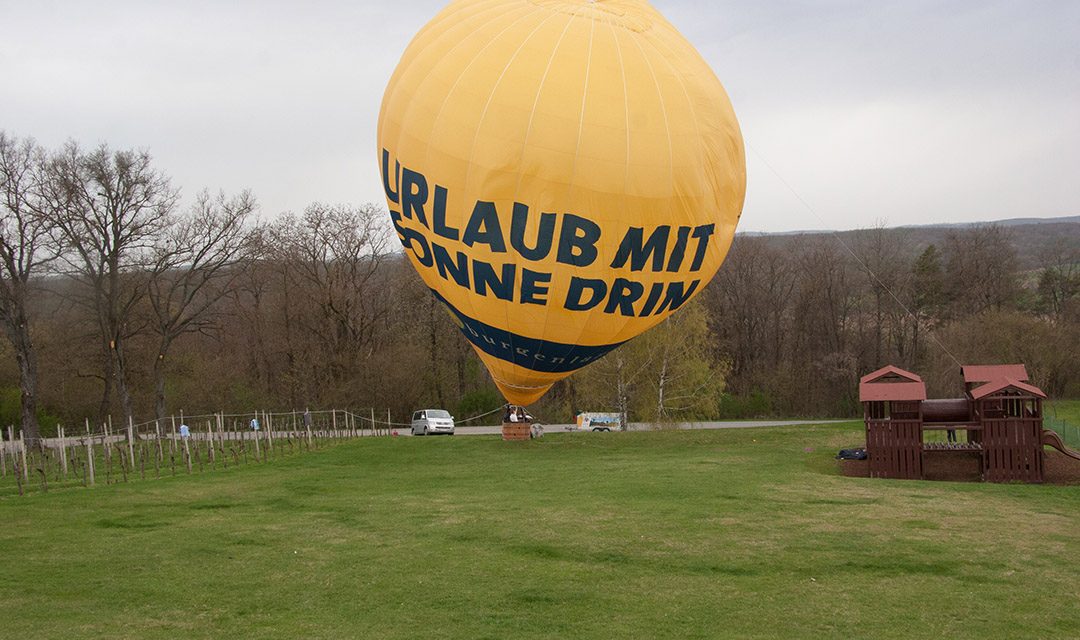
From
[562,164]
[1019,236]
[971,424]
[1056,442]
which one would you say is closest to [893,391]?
[971,424]

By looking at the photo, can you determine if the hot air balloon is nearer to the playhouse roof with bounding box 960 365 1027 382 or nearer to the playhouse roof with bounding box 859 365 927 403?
the playhouse roof with bounding box 859 365 927 403

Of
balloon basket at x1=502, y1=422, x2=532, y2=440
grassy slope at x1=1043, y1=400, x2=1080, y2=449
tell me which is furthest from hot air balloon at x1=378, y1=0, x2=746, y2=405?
grassy slope at x1=1043, y1=400, x2=1080, y2=449

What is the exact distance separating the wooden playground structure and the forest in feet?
34.8

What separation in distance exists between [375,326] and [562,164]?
39508 mm

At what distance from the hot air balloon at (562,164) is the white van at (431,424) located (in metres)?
24.6

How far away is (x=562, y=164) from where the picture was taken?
38.5ft

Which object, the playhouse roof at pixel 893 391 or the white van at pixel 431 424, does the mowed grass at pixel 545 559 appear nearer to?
the playhouse roof at pixel 893 391

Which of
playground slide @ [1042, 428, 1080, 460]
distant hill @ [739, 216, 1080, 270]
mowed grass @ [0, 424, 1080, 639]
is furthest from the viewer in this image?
distant hill @ [739, 216, 1080, 270]

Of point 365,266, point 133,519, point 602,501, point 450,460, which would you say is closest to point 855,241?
point 365,266

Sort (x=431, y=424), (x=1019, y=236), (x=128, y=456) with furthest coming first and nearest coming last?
1. (x=1019, y=236)
2. (x=431, y=424)
3. (x=128, y=456)

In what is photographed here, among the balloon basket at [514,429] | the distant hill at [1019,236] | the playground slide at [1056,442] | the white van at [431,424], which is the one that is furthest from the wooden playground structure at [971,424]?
the distant hill at [1019,236]

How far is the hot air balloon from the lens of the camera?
11.8 m

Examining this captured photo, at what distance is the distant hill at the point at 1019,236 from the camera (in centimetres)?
7725

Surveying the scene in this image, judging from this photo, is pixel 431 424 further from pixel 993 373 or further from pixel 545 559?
pixel 545 559
